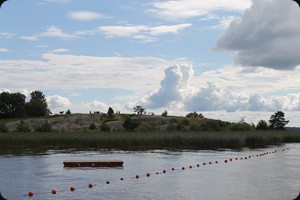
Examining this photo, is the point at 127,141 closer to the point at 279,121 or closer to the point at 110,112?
the point at 110,112

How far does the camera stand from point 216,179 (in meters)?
25.2

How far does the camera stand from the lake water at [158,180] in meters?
20.0

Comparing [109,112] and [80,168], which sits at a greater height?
[109,112]

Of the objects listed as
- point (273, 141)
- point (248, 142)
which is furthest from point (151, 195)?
point (273, 141)

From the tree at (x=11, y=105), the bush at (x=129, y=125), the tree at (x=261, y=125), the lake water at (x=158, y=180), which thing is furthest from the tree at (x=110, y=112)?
the lake water at (x=158, y=180)

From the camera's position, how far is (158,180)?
2442cm

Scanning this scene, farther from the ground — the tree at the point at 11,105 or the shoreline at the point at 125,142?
the tree at the point at 11,105

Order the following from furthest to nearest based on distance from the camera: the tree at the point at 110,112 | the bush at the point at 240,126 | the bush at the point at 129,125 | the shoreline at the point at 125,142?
the tree at the point at 110,112 → the bush at the point at 129,125 → the bush at the point at 240,126 → the shoreline at the point at 125,142

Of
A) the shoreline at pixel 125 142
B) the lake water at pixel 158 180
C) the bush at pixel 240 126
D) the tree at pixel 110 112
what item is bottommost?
the lake water at pixel 158 180

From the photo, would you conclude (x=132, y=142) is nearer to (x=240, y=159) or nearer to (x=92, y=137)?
(x=92, y=137)

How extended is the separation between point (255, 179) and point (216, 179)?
7.12 ft

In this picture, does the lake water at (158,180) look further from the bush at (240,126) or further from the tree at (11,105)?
the tree at (11,105)

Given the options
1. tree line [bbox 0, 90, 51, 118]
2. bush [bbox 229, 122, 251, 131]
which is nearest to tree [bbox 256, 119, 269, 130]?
bush [bbox 229, 122, 251, 131]

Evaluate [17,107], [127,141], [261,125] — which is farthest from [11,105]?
[127,141]
